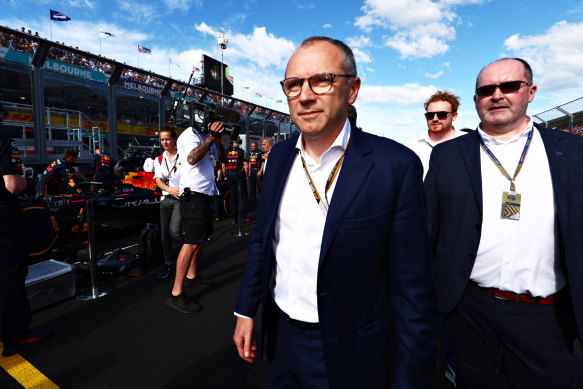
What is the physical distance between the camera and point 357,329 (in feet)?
3.67

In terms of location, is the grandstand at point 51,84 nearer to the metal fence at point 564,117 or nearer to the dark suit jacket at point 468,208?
the dark suit jacket at point 468,208

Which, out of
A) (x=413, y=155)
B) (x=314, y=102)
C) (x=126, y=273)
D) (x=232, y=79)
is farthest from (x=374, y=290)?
(x=232, y=79)

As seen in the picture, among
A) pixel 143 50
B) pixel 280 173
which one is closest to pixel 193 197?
pixel 280 173

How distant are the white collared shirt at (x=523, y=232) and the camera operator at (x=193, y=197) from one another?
2684 mm

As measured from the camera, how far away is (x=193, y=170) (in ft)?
11.6

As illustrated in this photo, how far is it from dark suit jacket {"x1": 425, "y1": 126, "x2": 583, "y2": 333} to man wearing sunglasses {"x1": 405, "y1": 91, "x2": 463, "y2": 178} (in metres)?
1.45

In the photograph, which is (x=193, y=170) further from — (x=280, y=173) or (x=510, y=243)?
(x=510, y=243)

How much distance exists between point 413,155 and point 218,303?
118 inches

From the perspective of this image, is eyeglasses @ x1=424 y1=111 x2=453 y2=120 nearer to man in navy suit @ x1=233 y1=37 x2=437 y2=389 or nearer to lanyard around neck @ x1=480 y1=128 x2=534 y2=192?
lanyard around neck @ x1=480 y1=128 x2=534 y2=192

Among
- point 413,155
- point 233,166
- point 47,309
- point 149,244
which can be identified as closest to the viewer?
point 413,155

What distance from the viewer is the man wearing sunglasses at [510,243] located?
143 cm

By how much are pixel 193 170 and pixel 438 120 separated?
2663 mm

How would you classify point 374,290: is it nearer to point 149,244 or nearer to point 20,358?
point 20,358

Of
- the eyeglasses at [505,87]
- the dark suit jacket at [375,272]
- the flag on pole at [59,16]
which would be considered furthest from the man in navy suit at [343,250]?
the flag on pole at [59,16]
